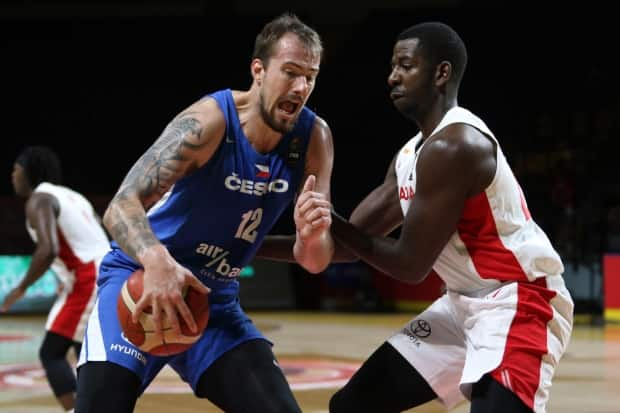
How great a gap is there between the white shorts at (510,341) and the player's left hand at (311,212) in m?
0.65

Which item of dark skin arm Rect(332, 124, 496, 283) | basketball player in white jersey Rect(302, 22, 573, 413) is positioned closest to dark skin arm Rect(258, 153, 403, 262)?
basketball player in white jersey Rect(302, 22, 573, 413)

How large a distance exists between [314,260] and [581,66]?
17036mm

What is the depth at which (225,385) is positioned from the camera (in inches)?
141

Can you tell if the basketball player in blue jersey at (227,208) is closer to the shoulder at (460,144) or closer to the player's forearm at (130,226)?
the player's forearm at (130,226)

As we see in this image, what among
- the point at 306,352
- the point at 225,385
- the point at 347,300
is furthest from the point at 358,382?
the point at 347,300

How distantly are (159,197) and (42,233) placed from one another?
10.7 feet

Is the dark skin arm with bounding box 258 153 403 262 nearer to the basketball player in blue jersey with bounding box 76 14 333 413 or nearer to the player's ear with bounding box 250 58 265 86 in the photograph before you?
the basketball player in blue jersey with bounding box 76 14 333 413

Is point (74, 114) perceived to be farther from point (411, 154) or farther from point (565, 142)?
point (411, 154)

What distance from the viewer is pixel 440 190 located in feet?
11.3

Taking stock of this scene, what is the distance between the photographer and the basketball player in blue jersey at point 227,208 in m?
3.40

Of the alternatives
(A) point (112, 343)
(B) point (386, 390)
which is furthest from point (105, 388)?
(B) point (386, 390)

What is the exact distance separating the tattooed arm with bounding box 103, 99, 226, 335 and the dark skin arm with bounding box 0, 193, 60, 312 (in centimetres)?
316

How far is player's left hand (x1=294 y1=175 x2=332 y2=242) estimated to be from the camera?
3373 mm

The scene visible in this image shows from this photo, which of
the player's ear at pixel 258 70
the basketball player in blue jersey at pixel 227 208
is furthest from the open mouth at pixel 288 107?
the player's ear at pixel 258 70
